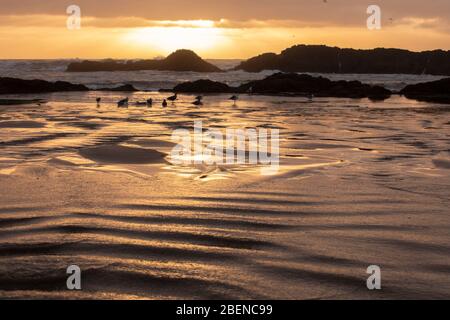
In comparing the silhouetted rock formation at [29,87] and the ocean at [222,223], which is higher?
the silhouetted rock formation at [29,87]

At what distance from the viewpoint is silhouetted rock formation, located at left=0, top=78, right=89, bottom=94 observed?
148ft

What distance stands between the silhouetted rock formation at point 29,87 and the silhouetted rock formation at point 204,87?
8.62m

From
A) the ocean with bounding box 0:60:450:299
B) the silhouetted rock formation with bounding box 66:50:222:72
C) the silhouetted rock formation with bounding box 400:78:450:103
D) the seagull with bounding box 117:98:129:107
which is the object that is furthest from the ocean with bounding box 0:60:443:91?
the ocean with bounding box 0:60:450:299

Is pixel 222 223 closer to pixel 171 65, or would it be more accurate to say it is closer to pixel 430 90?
pixel 430 90

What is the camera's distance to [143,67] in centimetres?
11125

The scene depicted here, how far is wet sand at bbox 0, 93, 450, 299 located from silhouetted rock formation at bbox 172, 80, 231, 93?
36.3 meters

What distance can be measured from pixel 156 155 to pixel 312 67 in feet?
401

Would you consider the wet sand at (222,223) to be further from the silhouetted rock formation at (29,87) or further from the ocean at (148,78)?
the ocean at (148,78)

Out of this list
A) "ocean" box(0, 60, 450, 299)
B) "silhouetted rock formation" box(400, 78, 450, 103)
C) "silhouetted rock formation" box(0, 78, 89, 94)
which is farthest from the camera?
"silhouetted rock formation" box(400, 78, 450, 103)

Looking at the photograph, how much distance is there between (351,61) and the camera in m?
130

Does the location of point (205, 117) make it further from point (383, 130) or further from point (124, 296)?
point (124, 296)

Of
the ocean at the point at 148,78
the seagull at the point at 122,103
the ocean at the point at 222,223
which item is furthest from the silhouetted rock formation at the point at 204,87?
the ocean at the point at 222,223

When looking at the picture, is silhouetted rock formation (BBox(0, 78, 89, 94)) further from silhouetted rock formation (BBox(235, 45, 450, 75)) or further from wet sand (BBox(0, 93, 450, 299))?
silhouetted rock formation (BBox(235, 45, 450, 75))

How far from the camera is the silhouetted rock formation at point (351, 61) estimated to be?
12019cm
